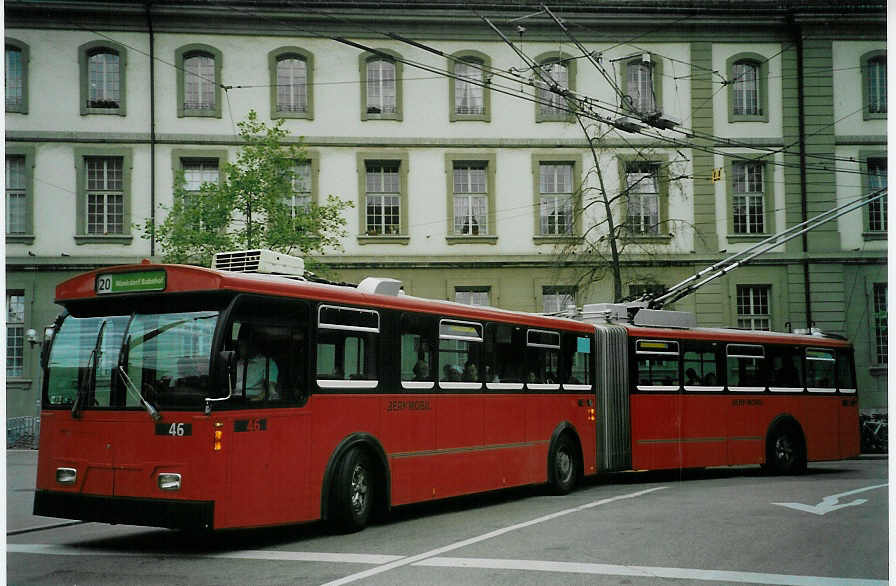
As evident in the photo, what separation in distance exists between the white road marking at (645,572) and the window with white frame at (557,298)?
29.2 feet

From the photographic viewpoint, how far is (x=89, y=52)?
14.4 m

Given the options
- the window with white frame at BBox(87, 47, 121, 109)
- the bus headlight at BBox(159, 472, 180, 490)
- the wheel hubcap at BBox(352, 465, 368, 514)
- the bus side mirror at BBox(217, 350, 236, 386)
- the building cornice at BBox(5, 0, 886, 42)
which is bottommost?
the wheel hubcap at BBox(352, 465, 368, 514)

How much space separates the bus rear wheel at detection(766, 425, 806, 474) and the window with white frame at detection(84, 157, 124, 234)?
449 inches

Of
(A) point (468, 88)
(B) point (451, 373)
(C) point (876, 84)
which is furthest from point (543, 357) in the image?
(C) point (876, 84)

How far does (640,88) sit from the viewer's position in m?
17.0

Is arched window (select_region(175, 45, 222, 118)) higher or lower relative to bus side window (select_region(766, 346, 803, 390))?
higher

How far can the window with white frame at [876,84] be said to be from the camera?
10164 millimetres

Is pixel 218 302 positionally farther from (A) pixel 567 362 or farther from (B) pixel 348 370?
(A) pixel 567 362

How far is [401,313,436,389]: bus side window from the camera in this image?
12.2 meters

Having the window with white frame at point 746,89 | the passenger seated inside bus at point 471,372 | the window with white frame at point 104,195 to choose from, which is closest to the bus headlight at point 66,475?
the passenger seated inside bus at point 471,372

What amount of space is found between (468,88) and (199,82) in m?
4.17

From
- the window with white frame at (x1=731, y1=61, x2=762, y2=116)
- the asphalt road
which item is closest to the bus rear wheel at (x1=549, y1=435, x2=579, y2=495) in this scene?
the asphalt road

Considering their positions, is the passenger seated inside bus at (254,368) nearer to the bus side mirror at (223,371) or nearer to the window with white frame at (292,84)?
the bus side mirror at (223,371)

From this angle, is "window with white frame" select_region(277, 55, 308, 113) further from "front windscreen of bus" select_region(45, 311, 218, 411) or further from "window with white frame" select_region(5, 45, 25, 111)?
"front windscreen of bus" select_region(45, 311, 218, 411)
